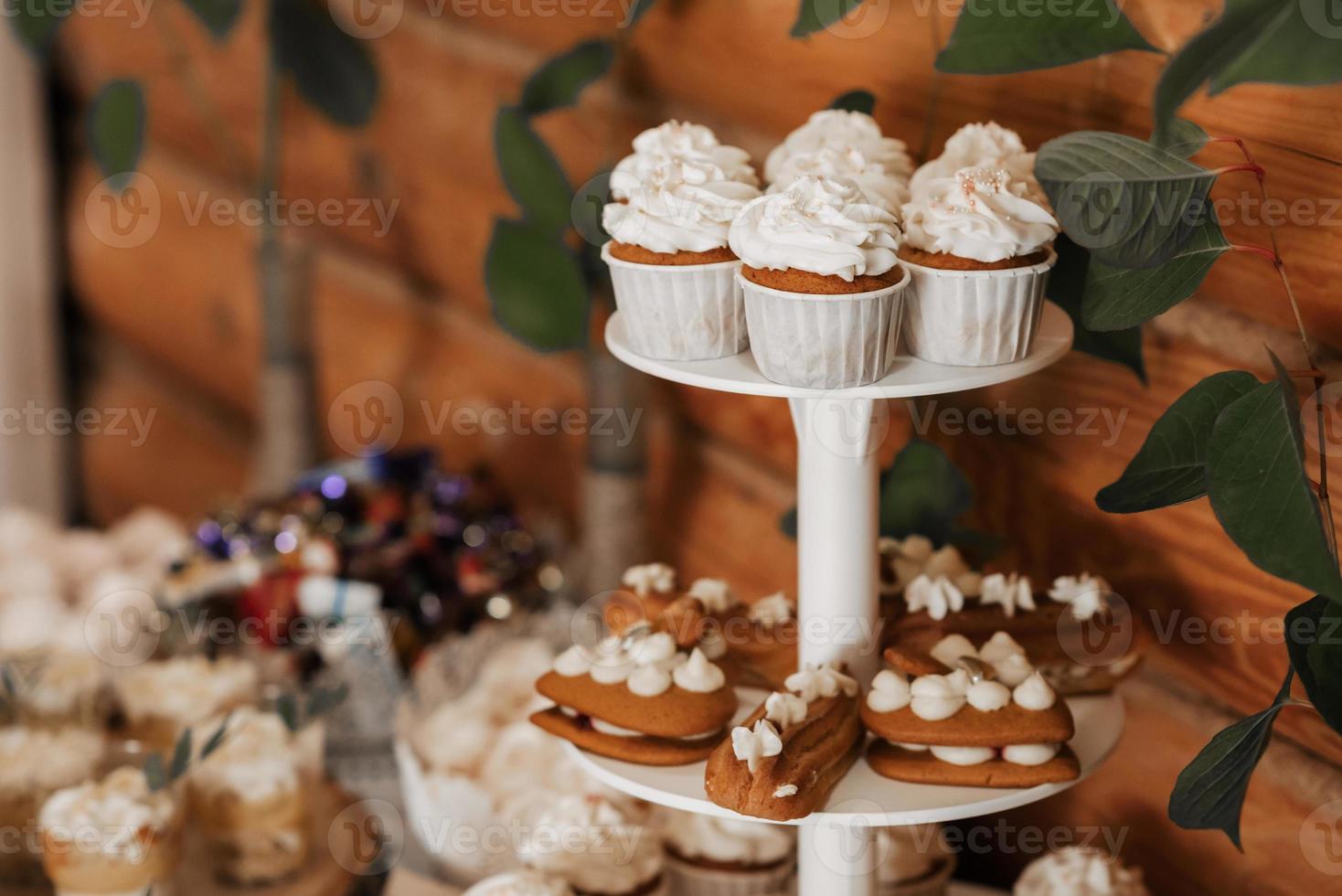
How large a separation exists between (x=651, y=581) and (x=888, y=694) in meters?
0.26

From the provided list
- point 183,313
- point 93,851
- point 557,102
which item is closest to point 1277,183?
point 557,102

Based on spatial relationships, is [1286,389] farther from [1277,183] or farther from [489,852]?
[489,852]

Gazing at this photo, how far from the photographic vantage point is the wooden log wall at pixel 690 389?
1063 mm

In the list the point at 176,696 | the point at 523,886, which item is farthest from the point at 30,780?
the point at 523,886

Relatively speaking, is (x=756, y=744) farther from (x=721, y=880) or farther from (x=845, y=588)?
(x=721, y=880)

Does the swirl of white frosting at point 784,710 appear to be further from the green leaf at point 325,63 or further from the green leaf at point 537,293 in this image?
the green leaf at point 325,63

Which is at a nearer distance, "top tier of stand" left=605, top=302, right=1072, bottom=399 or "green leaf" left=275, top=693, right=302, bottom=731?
"top tier of stand" left=605, top=302, right=1072, bottom=399

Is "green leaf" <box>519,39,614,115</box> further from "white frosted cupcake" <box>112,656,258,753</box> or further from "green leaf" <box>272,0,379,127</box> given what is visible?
"white frosted cupcake" <box>112,656,258,753</box>

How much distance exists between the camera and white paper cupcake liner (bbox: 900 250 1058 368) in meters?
0.85

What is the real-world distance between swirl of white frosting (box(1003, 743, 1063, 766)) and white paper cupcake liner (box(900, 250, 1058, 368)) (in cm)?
26

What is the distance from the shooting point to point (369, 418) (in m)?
2.68

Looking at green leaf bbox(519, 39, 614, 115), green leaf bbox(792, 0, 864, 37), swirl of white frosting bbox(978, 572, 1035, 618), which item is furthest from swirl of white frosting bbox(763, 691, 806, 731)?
green leaf bbox(519, 39, 614, 115)

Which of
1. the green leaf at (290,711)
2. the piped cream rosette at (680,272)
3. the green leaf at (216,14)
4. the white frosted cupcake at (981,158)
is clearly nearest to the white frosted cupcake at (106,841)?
the green leaf at (290,711)

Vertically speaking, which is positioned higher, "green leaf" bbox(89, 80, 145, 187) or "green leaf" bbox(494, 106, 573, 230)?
"green leaf" bbox(494, 106, 573, 230)
